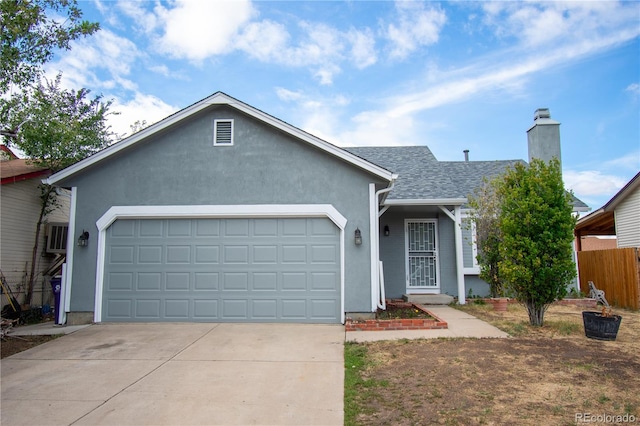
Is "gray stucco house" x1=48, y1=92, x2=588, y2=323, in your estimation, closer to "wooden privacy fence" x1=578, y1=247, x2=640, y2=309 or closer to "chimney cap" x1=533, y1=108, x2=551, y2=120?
"wooden privacy fence" x1=578, y1=247, x2=640, y2=309

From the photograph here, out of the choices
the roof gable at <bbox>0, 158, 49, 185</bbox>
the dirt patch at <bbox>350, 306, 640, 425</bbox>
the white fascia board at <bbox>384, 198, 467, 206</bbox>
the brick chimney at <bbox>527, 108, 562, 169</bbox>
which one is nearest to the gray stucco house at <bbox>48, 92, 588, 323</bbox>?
the white fascia board at <bbox>384, 198, 467, 206</bbox>

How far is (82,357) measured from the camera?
6773 millimetres

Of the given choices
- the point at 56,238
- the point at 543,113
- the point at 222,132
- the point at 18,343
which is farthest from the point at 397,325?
the point at 56,238

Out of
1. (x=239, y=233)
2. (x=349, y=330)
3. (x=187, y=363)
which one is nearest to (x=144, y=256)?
(x=239, y=233)

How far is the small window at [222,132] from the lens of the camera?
9.57 meters

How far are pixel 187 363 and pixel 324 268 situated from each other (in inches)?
145

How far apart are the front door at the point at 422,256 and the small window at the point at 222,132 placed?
615 centimetres

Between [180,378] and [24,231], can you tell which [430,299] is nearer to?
A: [180,378]

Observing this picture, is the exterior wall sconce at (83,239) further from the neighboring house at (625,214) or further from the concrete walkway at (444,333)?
the neighboring house at (625,214)

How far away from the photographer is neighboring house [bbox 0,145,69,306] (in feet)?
36.4

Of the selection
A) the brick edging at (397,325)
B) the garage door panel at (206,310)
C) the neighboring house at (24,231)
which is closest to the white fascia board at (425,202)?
the brick edging at (397,325)

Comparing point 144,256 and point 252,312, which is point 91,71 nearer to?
point 144,256

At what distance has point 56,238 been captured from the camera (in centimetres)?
1249

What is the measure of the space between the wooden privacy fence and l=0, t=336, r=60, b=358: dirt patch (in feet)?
47.6
